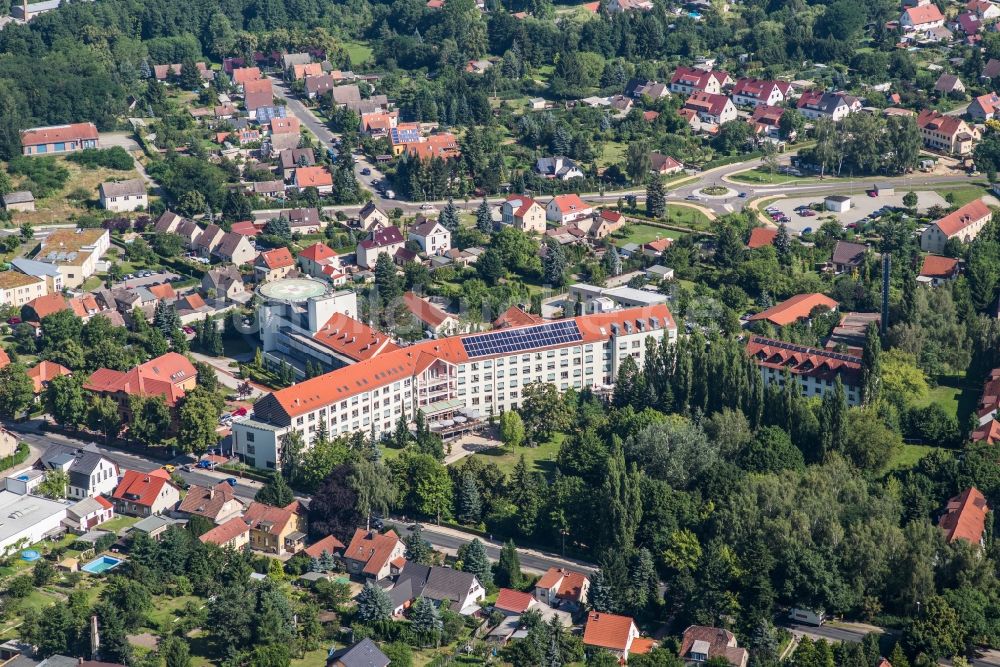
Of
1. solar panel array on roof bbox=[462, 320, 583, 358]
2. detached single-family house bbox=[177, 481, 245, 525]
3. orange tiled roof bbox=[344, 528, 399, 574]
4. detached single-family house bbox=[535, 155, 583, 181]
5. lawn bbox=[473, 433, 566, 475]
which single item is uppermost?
solar panel array on roof bbox=[462, 320, 583, 358]

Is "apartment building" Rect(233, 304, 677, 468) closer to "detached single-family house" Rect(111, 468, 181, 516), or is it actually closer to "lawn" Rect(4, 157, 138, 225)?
"detached single-family house" Rect(111, 468, 181, 516)

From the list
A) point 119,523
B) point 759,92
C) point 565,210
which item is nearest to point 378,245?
point 565,210

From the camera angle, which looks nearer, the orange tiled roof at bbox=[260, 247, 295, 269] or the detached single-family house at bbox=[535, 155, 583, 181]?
the orange tiled roof at bbox=[260, 247, 295, 269]

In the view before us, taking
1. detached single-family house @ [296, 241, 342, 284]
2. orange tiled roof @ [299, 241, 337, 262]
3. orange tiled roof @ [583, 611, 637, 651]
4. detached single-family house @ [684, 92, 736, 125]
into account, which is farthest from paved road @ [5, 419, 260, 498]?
detached single-family house @ [684, 92, 736, 125]

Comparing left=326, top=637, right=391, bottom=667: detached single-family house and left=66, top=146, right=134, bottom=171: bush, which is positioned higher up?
left=66, top=146, right=134, bottom=171: bush

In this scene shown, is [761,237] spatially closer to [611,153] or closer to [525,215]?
[525,215]

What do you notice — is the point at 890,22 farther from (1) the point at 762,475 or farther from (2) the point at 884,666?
(2) the point at 884,666
